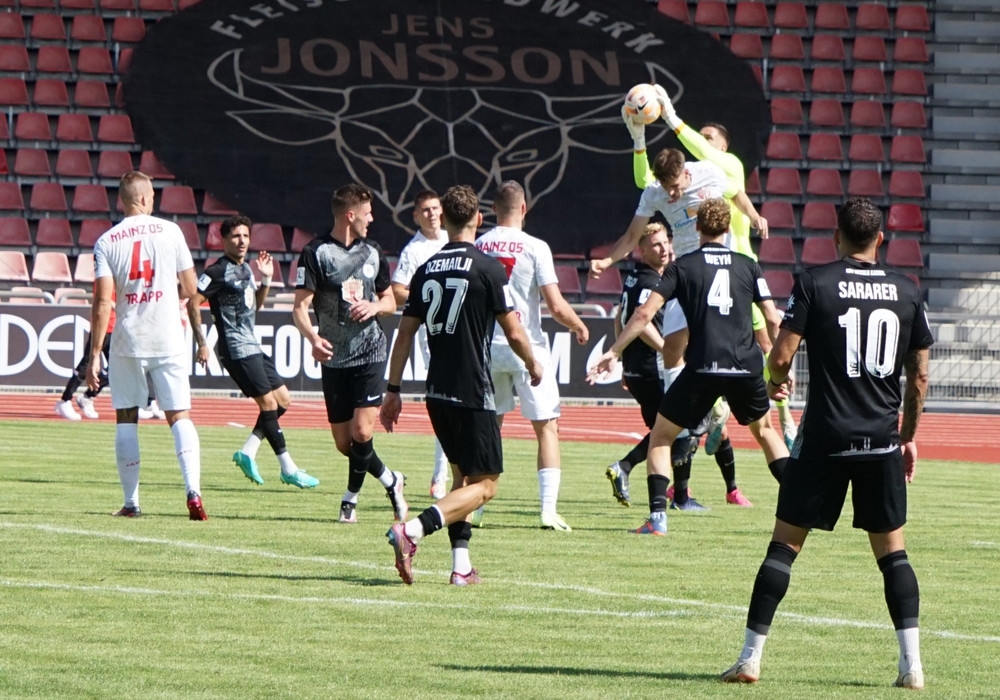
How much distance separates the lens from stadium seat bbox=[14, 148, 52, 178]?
2766 centimetres

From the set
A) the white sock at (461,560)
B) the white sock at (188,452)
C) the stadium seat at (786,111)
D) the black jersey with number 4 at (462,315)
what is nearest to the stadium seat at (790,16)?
the stadium seat at (786,111)

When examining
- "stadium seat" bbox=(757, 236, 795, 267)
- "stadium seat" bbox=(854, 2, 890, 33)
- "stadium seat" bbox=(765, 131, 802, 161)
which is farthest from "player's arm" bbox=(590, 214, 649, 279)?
"stadium seat" bbox=(854, 2, 890, 33)

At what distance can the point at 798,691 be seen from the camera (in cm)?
561

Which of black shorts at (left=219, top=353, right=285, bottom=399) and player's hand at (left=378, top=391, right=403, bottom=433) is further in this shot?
black shorts at (left=219, top=353, right=285, bottom=399)

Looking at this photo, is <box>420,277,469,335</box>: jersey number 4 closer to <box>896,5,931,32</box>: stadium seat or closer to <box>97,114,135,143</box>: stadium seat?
<box>97,114,135,143</box>: stadium seat

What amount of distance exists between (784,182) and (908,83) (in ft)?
12.5

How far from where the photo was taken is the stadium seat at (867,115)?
30094 millimetres

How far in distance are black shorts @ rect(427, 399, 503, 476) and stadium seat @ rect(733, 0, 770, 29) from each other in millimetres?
24629

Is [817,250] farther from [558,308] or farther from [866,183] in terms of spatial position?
[558,308]

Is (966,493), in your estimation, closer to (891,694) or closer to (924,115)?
(891,694)

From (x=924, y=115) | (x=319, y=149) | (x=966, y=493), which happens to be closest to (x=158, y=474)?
(x=966, y=493)

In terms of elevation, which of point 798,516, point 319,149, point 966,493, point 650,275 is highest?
point 319,149

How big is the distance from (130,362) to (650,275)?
13.2ft

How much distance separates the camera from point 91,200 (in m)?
27.3
